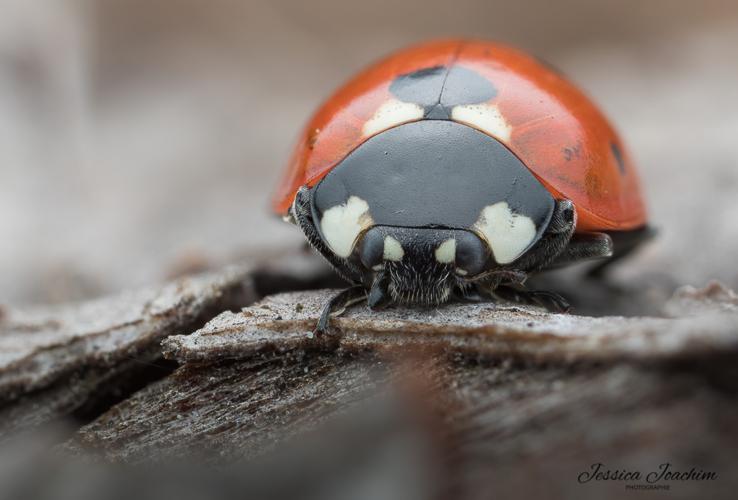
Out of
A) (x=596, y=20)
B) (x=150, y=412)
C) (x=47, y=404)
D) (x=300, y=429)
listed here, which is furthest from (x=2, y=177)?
(x=596, y=20)

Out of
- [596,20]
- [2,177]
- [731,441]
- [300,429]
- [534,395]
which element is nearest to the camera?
[731,441]

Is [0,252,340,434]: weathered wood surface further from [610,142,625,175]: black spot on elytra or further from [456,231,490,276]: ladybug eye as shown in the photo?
[610,142,625,175]: black spot on elytra

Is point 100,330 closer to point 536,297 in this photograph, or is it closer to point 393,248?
point 393,248

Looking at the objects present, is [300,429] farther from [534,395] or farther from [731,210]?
[731,210]

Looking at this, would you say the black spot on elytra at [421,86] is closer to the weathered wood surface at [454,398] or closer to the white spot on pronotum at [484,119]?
the white spot on pronotum at [484,119]

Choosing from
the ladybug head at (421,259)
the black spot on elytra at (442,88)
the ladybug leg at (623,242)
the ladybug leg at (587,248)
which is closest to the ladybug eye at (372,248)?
the ladybug head at (421,259)

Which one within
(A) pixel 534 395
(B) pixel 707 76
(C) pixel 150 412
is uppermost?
(B) pixel 707 76
